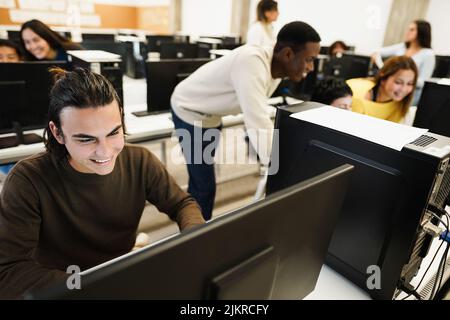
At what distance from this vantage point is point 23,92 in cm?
163

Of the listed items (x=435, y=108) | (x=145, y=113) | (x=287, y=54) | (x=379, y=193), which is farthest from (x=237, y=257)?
(x=145, y=113)

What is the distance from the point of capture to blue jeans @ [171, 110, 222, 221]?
180cm

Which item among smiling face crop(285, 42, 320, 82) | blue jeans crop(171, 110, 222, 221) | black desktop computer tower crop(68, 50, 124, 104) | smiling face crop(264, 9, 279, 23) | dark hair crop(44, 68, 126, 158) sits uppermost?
smiling face crop(264, 9, 279, 23)

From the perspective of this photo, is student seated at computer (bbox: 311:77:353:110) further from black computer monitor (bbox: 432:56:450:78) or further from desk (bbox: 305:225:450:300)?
black computer monitor (bbox: 432:56:450:78)

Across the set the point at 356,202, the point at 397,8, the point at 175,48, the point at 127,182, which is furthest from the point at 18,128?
the point at 397,8

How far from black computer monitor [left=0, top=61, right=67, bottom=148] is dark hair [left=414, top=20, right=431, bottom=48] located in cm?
282

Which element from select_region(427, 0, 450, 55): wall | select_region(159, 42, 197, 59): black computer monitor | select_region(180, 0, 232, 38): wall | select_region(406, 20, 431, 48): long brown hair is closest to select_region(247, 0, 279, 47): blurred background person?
select_region(159, 42, 197, 59): black computer monitor

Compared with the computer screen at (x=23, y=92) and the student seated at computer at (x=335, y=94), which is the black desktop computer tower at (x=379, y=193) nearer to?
the student seated at computer at (x=335, y=94)

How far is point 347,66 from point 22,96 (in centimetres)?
282

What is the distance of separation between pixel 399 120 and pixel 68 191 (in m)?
1.72

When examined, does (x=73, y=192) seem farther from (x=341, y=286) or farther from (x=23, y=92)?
(x=23, y=92)

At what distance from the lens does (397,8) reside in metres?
4.52

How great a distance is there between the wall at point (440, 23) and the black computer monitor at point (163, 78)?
385 cm
